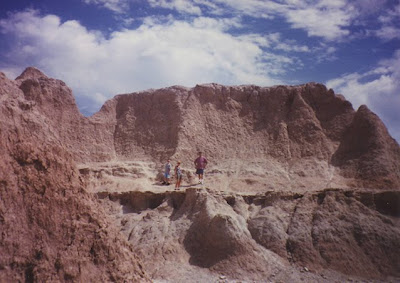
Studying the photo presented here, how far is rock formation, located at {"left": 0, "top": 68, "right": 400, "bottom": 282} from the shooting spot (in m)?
7.42

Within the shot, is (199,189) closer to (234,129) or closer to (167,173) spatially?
(167,173)

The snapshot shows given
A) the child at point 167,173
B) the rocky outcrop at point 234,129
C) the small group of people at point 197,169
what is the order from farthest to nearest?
the rocky outcrop at point 234,129, the child at point 167,173, the small group of people at point 197,169

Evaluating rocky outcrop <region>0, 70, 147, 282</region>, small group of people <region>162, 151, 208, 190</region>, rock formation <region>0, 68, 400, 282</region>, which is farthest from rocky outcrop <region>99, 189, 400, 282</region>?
rocky outcrop <region>0, 70, 147, 282</region>

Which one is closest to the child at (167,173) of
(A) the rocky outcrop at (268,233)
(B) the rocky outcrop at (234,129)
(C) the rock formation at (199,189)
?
(C) the rock formation at (199,189)

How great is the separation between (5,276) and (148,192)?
39.6 feet

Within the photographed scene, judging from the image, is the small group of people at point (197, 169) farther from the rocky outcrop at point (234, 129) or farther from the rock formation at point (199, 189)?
the rocky outcrop at point (234, 129)

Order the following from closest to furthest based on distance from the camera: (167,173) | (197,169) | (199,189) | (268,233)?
(268,233) → (199,189) → (197,169) → (167,173)

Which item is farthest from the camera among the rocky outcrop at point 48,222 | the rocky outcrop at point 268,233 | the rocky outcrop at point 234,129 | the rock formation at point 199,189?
the rocky outcrop at point 234,129

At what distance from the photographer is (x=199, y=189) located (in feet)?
56.5

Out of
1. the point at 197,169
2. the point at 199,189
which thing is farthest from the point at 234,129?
the point at 199,189

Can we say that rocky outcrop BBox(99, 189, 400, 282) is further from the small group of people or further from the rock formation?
the small group of people

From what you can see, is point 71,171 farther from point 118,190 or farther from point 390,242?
point 390,242

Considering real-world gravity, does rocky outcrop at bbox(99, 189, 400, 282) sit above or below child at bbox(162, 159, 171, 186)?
below

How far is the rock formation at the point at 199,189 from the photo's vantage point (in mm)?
7418
